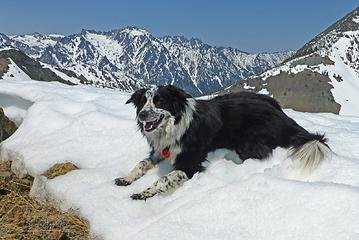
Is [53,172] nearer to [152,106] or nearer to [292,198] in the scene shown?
[152,106]

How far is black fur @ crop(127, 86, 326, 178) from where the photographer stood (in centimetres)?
801

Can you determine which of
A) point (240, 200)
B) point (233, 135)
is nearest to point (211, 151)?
point (233, 135)

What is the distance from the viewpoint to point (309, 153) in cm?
732

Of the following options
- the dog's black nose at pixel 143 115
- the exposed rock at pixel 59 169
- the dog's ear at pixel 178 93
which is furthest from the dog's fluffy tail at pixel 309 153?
the exposed rock at pixel 59 169

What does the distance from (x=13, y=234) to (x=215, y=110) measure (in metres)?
4.13

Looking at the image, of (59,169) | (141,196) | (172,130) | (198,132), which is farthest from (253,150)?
(59,169)

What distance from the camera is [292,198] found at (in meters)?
5.80

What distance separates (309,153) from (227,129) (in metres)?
1.69

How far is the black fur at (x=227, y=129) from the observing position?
8.01 m

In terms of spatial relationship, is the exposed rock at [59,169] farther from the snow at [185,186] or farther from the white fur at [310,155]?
the white fur at [310,155]

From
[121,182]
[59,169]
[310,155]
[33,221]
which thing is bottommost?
[33,221]

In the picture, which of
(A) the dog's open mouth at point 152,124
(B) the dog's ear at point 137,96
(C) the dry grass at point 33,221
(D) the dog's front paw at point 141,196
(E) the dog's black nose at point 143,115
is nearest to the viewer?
(C) the dry grass at point 33,221

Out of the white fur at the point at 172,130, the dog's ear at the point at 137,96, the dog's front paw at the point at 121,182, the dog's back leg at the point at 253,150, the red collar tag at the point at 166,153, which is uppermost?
the dog's ear at the point at 137,96

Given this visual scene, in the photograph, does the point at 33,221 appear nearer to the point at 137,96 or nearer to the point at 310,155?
the point at 137,96
